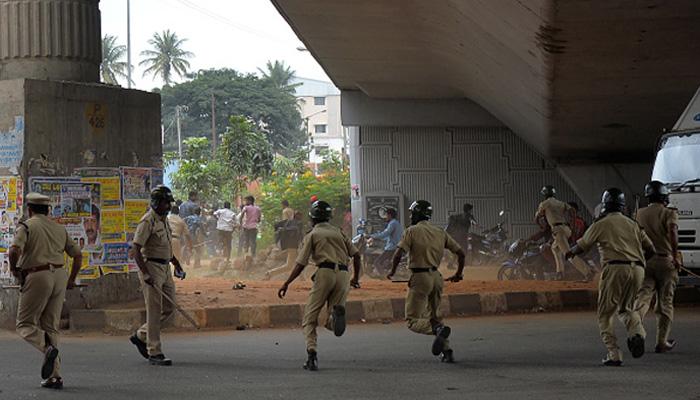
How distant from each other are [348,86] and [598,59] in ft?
42.7

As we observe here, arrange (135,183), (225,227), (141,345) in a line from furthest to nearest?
1. (225,227)
2. (135,183)
3. (141,345)

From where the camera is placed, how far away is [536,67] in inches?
661

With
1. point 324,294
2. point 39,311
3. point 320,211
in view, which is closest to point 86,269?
point 320,211

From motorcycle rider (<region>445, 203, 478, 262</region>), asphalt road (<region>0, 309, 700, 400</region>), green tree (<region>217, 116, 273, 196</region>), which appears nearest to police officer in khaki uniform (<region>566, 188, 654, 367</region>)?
asphalt road (<region>0, 309, 700, 400</region>)

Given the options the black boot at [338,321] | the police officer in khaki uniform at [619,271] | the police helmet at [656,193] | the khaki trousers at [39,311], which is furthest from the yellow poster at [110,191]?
the police officer in khaki uniform at [619,271]

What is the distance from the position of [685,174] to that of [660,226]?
15.6 feet

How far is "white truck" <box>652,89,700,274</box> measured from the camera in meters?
15.5

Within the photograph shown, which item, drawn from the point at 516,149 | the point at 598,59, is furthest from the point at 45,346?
the point at 516,149

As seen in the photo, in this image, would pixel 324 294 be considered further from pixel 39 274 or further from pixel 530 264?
pixel 530 264

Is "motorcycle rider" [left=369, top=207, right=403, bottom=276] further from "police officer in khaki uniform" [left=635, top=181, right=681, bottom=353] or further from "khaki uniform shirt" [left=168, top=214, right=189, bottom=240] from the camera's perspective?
"police officer in khaki uniform" [left=635, top=181, right=681, bottom=353]

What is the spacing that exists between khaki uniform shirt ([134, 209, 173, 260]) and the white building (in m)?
72.2

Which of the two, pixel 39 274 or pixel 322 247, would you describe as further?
pixel 322 247

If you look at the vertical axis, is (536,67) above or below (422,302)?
above

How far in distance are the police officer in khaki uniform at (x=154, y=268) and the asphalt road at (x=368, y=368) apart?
0.76ft
